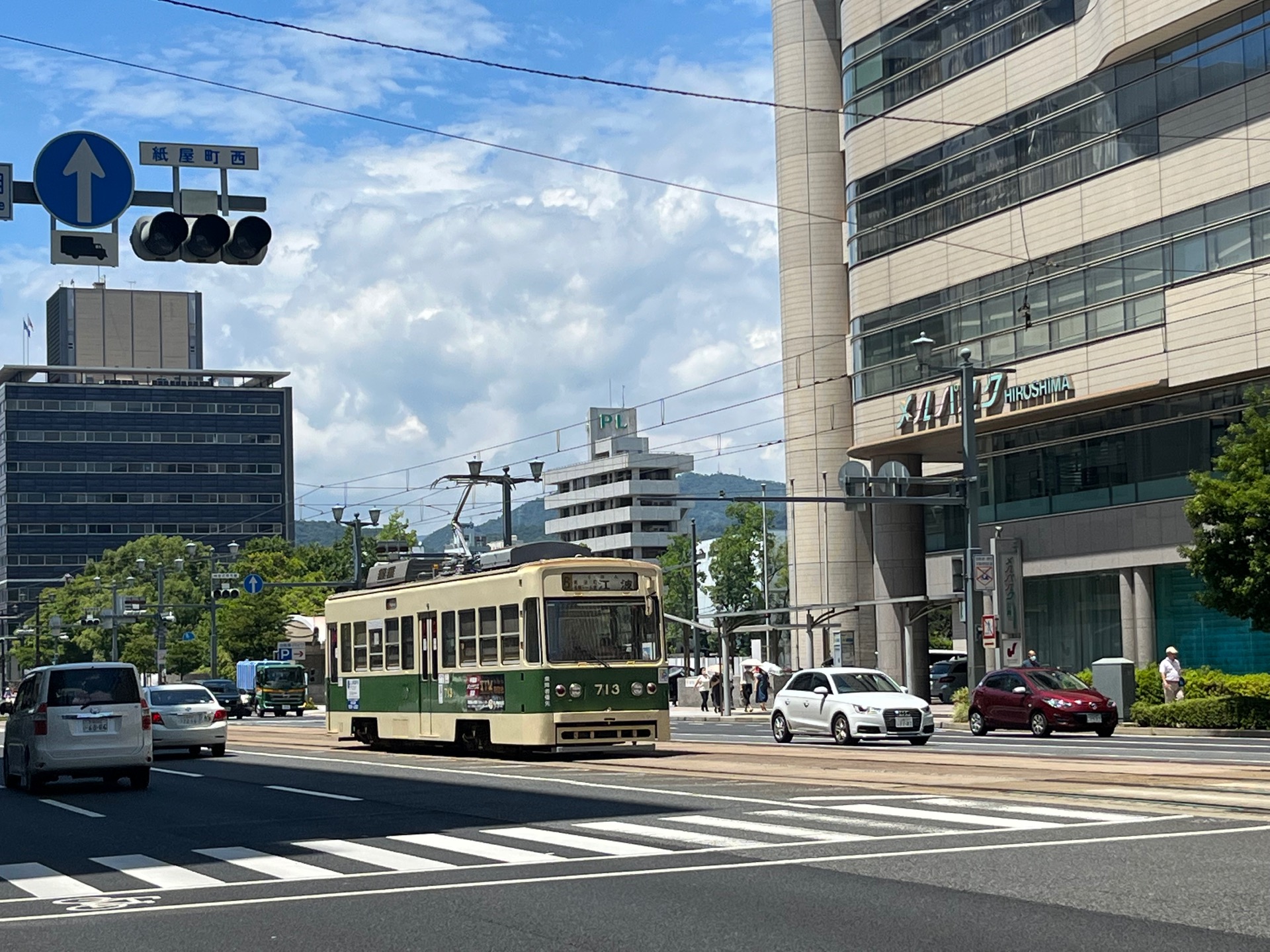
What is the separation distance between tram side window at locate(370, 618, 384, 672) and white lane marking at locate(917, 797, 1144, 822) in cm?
1771

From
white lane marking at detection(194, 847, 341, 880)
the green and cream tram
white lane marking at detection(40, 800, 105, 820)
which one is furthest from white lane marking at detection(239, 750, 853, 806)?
white lane marking at detection(194, 847, 341, 880)

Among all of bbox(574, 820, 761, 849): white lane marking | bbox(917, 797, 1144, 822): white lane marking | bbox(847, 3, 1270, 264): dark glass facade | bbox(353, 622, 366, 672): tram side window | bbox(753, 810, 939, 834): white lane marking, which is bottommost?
bbox(917, 797, 1144, 822): white lane marking

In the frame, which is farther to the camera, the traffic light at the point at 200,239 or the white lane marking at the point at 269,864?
the traffic light at the point at 200,239

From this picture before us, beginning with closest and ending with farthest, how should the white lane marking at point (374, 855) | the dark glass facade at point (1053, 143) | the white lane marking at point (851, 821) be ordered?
the white lane marking at point (374, 855) < the white lane marking at point (851, 821) < the dark glass facade at point (1053, 143)

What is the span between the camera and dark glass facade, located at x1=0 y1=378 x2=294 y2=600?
182000 mm

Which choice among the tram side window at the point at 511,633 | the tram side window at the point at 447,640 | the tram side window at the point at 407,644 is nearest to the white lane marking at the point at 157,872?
the tram side window at the point at 511,633

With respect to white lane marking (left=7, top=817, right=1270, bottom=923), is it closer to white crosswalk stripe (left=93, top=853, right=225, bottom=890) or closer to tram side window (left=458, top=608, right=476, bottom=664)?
white crosswalk stripe (left=93, top=853, right=225, bottom=890)

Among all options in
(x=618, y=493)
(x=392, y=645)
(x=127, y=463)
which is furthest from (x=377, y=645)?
(x=127, y=463)

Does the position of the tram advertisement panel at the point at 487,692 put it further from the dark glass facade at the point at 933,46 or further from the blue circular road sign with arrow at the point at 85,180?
the dark glass facade at the point at 933,46

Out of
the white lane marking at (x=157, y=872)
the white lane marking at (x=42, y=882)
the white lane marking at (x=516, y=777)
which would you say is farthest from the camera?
the white lane marking at (x=516, y=777)

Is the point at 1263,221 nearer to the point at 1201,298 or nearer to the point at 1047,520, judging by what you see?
the point at 1201,298

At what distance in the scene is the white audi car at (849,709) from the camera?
31938mm

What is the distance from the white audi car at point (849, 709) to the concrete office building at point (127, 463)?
152m

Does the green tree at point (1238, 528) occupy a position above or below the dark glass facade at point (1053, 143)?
below
